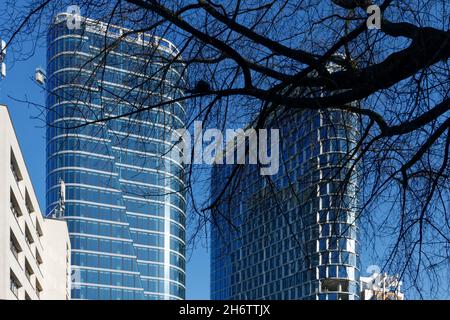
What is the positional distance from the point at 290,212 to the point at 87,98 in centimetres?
176

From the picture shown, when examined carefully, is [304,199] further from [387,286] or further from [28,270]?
[28,270]

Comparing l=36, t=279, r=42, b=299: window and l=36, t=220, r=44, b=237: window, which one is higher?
l=36, t=220, r=44, b=237: window

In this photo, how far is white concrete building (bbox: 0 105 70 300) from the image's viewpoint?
138 ft

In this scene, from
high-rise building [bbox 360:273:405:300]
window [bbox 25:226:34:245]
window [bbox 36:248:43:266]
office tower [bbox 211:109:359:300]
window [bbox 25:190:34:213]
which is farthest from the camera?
window [bbox 36:248:43:266]

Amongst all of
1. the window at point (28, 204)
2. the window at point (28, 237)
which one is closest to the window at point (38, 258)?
the window at point (28, 237)

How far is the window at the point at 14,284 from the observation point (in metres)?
43.5

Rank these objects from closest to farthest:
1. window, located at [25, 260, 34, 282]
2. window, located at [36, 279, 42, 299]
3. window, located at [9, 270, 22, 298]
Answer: window, located at [9, 270, 22, 298] < window, located at [25, 260, 34, 282] < window, located at [36, 279, 42, 299]

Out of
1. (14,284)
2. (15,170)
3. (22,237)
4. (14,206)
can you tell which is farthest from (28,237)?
(14,284)

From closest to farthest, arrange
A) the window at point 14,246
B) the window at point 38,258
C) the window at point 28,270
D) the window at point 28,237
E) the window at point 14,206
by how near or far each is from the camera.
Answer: the window at point 14,246
the window at point 14,206
the window at point 28,270
the window at point 28,237
the window at point 38,258

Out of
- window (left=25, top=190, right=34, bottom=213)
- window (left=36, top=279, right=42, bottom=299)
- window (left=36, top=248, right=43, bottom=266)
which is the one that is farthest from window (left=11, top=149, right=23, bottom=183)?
window (left=36, top=279, right=42, bottom=299)

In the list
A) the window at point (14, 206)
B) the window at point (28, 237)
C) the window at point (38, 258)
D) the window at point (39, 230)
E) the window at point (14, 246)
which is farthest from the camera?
the window at point (39, 230)

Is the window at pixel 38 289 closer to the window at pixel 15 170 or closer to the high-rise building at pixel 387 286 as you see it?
the window at pixel 15 170

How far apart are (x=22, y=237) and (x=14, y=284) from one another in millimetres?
3758

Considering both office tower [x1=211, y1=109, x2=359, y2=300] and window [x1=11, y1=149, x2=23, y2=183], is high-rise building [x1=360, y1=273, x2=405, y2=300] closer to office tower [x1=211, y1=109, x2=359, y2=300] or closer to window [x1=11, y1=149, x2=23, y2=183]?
office tower [x1=211, y1=109, x2=359, y2=300]
